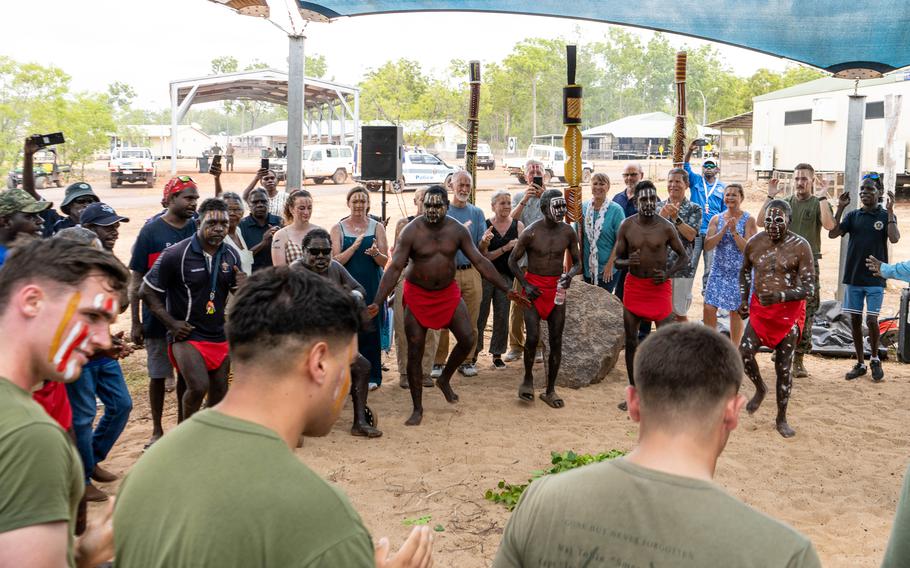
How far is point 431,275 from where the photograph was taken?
21.8 feet

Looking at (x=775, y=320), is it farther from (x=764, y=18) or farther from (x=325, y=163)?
(x=325, y=163)

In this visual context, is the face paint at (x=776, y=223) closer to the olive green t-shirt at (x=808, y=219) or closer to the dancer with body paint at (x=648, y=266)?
the dancer with body paint at (x=648, y=266)

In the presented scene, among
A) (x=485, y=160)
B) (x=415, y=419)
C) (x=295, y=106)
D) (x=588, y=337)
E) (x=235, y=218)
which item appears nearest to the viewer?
(x=415, y=419)

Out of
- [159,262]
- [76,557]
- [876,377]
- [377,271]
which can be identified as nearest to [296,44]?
[377,271]

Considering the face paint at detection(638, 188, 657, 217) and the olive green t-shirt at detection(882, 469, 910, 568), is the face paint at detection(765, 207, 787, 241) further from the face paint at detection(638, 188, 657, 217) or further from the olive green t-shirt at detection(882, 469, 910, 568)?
the olive green t-shirt at detection(882, 469, 910, 568)

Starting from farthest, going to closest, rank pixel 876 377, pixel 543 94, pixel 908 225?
1. pixel 543 94
2. pixel 908 225
3. pixel 876 377

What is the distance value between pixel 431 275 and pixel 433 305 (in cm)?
24

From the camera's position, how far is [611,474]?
5.77ft

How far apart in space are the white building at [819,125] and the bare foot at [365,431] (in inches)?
840

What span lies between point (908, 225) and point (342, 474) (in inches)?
717

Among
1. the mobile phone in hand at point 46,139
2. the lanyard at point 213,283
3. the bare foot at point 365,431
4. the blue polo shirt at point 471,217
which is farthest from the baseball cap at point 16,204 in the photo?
the blue polo shirt at point 471,217

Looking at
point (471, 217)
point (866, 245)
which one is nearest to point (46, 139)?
point (471, 217)

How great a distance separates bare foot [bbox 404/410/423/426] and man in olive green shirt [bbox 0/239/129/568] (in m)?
4.54

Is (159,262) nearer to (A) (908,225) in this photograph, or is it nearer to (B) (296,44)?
(B) (296,44)
